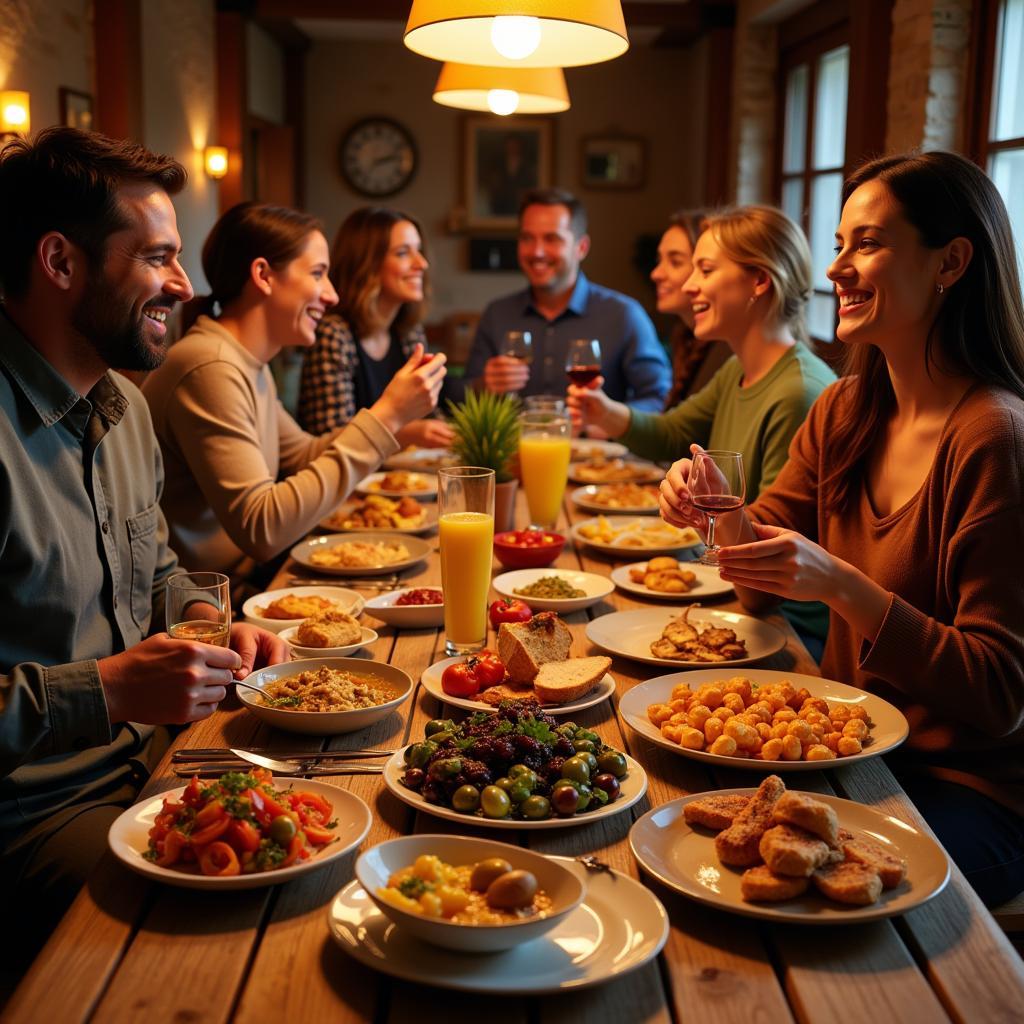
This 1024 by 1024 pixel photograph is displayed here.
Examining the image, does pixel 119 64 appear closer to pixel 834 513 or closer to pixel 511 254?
pixel 511 254

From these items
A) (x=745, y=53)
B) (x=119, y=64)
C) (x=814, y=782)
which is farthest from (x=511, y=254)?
(x=814, y=782)

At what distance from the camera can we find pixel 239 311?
9.30 ft

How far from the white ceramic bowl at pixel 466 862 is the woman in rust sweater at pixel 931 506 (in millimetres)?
686

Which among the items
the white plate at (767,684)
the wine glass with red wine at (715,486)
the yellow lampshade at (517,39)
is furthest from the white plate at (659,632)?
the yellow lampshade at (517,39)

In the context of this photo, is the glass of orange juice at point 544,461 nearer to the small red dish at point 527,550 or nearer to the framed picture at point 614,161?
the small red dish at point 527,550

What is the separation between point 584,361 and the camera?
3.25 m

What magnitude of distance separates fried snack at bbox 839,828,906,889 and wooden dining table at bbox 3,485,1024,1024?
0.04 meters

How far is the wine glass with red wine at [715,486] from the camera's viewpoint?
1672 millimetres

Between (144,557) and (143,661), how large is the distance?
567mm

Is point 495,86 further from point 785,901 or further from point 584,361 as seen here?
point 785,901

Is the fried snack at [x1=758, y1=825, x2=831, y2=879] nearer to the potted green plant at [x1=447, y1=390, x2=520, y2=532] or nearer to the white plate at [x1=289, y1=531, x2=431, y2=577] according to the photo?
the white plate at [x1=289, y1=531, x2=431, y2=577]

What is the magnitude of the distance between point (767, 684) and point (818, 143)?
19.2ft

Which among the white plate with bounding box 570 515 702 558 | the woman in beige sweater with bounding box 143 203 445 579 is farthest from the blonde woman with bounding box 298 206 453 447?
the white plate with bounding box 570 515 702 558

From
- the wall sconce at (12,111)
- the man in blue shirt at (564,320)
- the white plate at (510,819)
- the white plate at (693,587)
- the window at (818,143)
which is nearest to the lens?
the white plate at (510,819)
